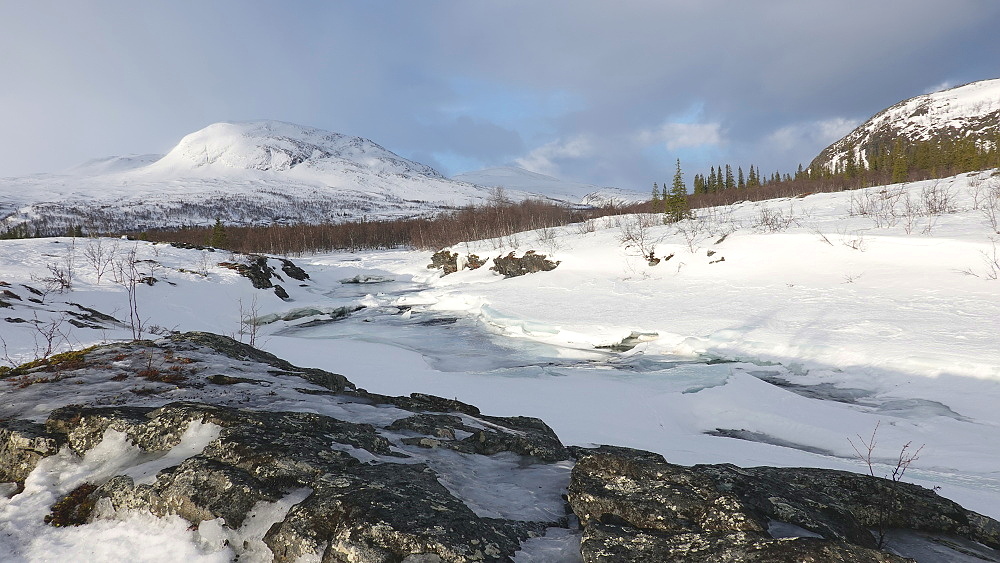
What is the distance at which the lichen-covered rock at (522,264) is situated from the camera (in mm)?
20750

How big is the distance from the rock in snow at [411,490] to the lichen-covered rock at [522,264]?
1788 centimetres

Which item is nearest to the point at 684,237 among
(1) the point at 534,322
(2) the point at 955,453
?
(1) the point at 534,322

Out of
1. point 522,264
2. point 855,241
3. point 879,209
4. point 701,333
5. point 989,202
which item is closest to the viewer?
point 701,333

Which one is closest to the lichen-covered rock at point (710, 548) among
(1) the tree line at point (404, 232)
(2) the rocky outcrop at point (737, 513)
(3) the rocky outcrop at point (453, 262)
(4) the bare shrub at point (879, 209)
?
(2) the rocky outcrop at point (737, 513)

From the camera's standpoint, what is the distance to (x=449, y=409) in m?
3.95

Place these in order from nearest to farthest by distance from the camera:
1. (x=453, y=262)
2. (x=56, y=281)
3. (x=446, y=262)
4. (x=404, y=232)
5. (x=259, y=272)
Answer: (x=56, y=281), (x=259, y=272), (x=453, y=262), (x=446, y=262), (x=404, y=232)

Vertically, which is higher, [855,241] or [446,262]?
[855,241]

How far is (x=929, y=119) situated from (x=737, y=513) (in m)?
222

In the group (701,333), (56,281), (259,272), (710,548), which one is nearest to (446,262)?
(259,272)

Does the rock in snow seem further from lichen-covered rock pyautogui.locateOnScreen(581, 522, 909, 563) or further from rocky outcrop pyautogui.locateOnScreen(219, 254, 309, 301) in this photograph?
rocky outcrop pyautogui.locateOnScreen(219, 254, 309, 301)

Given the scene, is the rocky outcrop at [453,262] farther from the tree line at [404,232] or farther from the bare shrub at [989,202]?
the bare shrub at [989,202]

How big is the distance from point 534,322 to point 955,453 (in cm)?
863

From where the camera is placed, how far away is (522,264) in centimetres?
2197

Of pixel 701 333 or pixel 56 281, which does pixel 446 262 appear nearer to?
pixel 56 281
